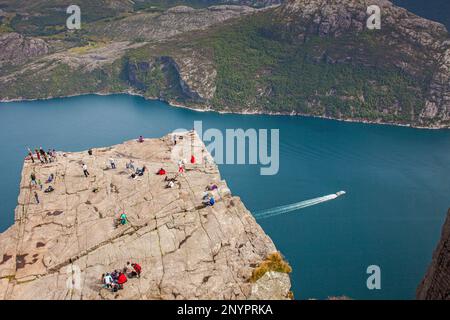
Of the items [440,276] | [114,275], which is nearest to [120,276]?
[114,275]

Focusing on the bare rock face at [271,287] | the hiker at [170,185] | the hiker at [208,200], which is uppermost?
the hiker at [170,185]

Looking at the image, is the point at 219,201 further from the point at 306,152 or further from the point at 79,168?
the point at 306,152

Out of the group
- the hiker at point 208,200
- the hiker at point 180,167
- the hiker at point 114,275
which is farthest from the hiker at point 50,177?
the hiker at point 114,275

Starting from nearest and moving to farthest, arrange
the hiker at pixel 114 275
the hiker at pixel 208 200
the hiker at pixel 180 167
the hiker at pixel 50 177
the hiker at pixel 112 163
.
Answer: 1. the hiker at pixel 114 275
2. the hiker at pixel 208 200
3. the hiker at pixel 50 177
4. the hiker at pixel 180 167
5. the hiker at pixel 112 163

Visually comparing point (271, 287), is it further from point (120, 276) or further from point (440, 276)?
point (440, 276)

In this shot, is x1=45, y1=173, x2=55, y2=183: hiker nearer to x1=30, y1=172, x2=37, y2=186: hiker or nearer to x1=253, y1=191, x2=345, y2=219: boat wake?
x1=30, y1=172, x2=37, y2=186: hiker

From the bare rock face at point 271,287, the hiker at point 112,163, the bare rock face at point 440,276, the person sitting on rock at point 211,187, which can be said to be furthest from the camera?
the hiker at point 112,163

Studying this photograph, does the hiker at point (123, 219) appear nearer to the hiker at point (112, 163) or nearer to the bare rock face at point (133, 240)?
the bare rock face at point (133, 240)
